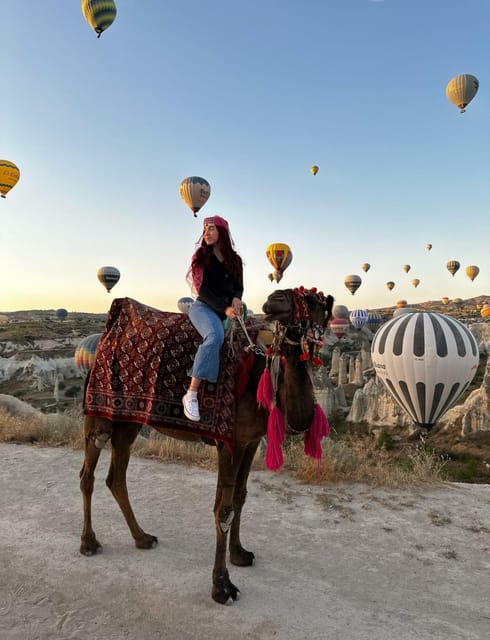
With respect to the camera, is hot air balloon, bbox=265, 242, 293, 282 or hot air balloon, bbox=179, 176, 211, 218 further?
hot air balloon, bbox=265, 242, 293, 282

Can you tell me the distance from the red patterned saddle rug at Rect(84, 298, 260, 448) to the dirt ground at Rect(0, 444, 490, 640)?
1611 mm

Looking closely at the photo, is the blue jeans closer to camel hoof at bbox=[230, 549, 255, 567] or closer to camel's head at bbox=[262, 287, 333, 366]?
camel's head at bbox=[262, 287, 333, 366]

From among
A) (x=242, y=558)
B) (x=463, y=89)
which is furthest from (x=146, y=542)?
(x=463, y=89)

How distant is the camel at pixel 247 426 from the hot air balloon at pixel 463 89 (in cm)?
4558

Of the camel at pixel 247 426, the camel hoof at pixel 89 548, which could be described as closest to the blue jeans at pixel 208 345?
the camel at pixel 247 426

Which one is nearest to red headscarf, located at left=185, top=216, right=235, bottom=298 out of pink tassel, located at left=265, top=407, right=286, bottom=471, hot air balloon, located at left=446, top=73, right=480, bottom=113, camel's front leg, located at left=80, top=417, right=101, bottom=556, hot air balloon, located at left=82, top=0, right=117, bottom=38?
pink tassel, located at left=265, top=407, right=286, bottom=471

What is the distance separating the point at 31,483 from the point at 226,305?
539cm

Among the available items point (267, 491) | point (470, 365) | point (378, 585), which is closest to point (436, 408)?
point (470, 365)

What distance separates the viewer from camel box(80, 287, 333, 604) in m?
3.65

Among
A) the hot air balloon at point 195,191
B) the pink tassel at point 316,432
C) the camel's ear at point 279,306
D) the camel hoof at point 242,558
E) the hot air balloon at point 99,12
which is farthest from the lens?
the hot air balloon at point 195,191

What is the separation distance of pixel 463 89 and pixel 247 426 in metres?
46.2

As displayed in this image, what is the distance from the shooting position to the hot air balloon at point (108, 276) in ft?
161

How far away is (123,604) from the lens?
3.97 m

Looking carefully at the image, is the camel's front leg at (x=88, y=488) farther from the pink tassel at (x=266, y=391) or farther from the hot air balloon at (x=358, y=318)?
the hot air balloon at (x=358, y=318)
